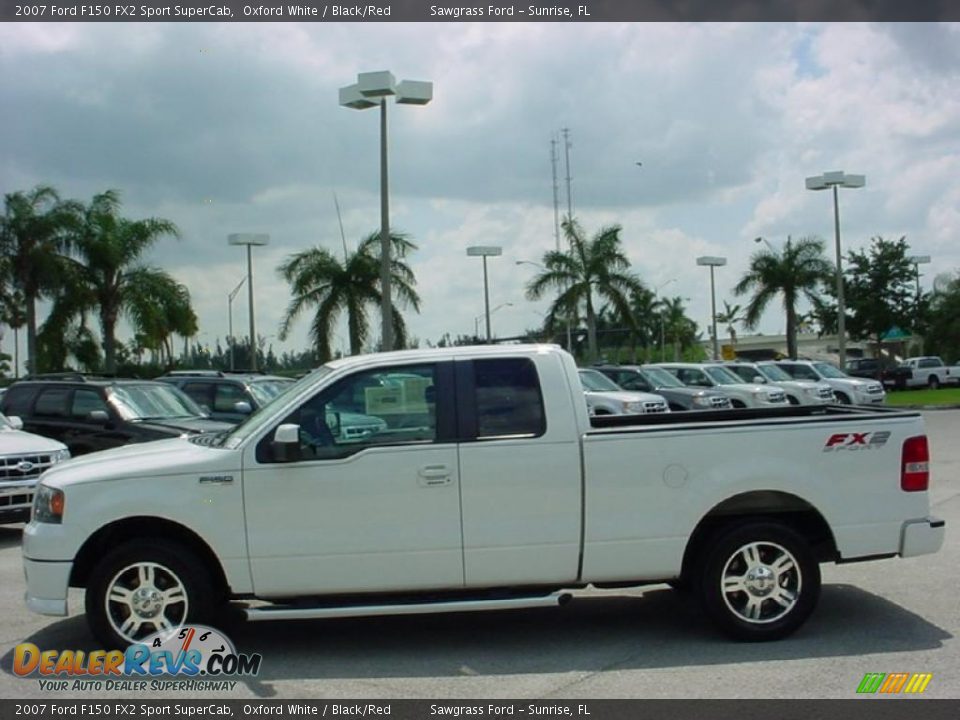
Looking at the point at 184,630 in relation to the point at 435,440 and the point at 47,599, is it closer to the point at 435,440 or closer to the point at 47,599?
the point at 47,599

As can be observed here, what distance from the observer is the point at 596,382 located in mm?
23344

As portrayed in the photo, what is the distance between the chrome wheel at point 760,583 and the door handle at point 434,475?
1878 mm

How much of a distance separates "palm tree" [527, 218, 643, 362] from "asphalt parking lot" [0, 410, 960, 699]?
30.5 metres

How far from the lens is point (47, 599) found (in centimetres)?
655

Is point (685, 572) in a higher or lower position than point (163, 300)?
lower

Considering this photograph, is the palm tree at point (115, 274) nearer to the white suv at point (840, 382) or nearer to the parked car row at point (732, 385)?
the parked car row at point (732, 385)

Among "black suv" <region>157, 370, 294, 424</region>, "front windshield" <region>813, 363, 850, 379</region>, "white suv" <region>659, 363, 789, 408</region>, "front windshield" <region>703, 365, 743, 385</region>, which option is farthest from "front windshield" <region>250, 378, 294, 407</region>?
"front windshield" <region>813, 363, 850, 379</region>

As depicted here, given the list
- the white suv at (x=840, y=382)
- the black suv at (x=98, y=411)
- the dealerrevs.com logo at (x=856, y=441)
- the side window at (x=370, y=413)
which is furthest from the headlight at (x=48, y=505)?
the white suv at (x=840, y=382)

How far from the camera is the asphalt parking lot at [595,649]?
5.93 meters

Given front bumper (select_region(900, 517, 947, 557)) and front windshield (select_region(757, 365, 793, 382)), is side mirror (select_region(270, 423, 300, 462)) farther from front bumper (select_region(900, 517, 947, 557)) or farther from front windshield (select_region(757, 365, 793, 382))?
front windshield (select_region(757, 365, 793, 382))

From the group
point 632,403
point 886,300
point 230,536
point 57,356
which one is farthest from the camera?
point 886,300
